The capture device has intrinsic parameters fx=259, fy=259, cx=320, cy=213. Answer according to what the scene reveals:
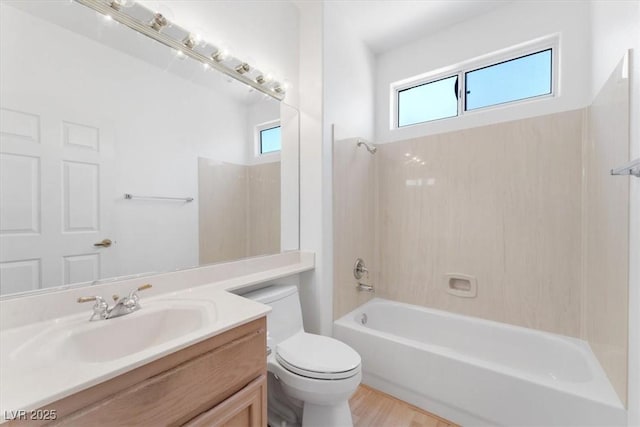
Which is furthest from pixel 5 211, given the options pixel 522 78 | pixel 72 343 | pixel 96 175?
pixel 522 78

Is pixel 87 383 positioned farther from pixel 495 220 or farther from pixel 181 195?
pixel 495 220

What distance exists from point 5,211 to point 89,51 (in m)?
0.69

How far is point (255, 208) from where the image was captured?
176 centimetres

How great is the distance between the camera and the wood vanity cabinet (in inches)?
24.4

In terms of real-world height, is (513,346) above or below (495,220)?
below

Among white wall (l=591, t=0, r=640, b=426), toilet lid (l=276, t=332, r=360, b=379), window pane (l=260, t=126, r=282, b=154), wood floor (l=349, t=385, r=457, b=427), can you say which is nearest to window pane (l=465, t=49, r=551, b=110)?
white wall (l=591, t=0, r=640, b=426)

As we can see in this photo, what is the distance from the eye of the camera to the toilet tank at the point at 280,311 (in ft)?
4.91

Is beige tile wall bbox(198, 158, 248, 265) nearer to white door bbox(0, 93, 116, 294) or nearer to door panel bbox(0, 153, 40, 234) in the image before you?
white door bbox(0, 93, 116, 294)

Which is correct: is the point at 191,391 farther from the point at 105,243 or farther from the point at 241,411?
the point at 105,243

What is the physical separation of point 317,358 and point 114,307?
0.93 metres

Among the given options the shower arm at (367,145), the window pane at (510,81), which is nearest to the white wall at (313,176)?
the shower arm at (367,145)

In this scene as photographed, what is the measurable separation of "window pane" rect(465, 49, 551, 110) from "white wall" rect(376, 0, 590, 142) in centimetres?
12

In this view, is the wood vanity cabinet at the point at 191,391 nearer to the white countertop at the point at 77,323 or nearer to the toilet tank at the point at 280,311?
the white countertop at the point at 77,323

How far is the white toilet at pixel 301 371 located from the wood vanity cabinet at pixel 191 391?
29cm
